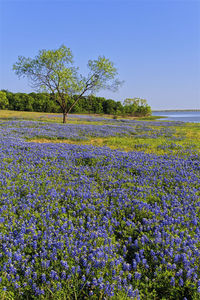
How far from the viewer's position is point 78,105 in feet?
284

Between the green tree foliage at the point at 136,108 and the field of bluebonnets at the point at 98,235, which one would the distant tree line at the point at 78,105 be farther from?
the field of bluebonnets at the point at 98,235

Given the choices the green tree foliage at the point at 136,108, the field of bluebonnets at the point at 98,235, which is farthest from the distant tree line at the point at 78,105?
the field of bluebonnets at the point at 98,235

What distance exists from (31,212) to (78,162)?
3.84m

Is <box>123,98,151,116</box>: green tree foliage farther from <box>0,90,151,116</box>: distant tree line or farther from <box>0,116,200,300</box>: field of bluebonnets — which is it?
<box>0,116,200,300</box>: field of bluebonnets

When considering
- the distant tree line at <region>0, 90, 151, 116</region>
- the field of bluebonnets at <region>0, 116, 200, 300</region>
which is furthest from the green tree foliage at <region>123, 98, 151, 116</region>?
the field of bluebonnets at <region>0, 116, 200, 300</region>

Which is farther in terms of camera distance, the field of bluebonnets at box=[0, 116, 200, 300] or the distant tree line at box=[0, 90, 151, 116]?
the distant tree line at box=[0, 90, 151, 116]

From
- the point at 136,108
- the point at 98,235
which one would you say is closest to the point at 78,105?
the point at 136,108

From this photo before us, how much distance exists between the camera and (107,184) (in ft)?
18.7

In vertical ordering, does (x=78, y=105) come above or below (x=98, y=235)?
above

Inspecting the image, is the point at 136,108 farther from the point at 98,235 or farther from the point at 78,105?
the point at 98,235

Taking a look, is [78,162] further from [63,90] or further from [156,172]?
[63,90]

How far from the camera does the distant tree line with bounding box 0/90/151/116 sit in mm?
77250

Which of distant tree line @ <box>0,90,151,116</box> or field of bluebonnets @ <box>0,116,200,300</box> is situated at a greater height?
distant tree line @ <box>0,90,151,116</box>

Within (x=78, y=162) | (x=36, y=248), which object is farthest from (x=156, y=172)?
(x=36, y=248)
